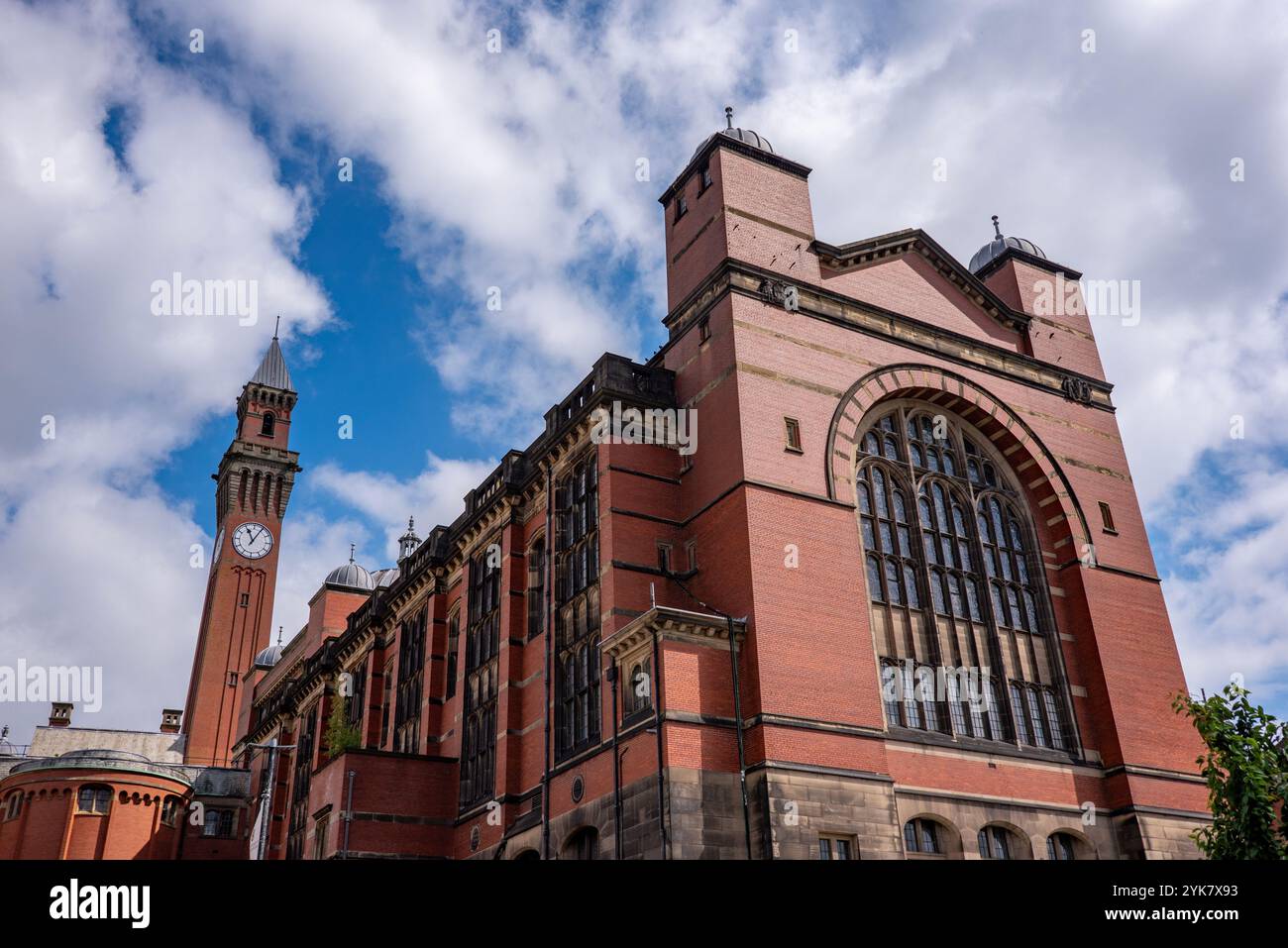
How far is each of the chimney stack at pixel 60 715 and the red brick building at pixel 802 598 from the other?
6286 cm

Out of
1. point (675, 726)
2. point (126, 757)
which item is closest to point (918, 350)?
point (675, 726)

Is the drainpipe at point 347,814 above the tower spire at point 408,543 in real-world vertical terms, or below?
below

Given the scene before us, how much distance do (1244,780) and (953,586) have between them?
13.4 metres

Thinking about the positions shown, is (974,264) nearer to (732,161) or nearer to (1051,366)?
(1051,366)

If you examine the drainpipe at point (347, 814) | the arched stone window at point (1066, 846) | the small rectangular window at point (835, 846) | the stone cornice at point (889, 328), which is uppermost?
the stone cornice at point (889, 328)

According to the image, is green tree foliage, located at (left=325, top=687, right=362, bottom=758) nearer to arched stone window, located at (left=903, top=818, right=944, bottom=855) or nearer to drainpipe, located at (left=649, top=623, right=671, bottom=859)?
drainpipe, located at (left=649, top=623, right=671, bottom=859)

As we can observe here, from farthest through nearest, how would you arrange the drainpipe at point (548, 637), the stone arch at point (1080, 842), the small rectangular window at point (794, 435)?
1. the small rectangular window at point (794, 435)
2. the drainpipe at point (548, 637)
3. the stone arch at point (1080, 842)

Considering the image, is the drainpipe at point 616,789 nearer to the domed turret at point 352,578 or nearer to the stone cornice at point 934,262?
the stone cornice at point 934,262

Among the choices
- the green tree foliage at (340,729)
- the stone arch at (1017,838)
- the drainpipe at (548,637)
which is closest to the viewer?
the stone arch at (1017,838)

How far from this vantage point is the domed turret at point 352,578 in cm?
6481

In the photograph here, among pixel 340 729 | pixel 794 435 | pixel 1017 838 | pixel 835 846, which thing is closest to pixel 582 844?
pixel 835 846

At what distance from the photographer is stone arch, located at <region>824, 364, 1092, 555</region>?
33812 mm

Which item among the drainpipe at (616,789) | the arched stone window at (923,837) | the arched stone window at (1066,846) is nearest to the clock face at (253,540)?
the drainpipe at (616,789)

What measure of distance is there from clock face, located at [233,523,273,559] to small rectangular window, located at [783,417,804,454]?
220 ft
